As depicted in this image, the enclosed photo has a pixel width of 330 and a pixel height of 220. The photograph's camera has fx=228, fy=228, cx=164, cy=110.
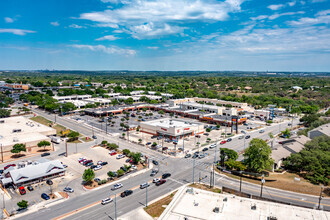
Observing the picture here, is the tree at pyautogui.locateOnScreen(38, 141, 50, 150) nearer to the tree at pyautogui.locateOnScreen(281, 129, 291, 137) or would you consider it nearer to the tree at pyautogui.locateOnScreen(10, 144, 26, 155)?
the tree at pyautogui.locateOnScreen(10, 144, 26, 155)

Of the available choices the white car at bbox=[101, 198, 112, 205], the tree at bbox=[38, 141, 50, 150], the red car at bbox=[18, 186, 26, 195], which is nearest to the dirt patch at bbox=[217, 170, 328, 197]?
the white car at bbox=[101, 198, 112, 205]

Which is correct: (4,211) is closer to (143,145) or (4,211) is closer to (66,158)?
(66,158)

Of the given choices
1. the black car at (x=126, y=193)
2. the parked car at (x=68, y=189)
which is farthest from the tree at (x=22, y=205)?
the black car at (x=126, y=193)

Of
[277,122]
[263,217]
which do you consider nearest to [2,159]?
[263,217]

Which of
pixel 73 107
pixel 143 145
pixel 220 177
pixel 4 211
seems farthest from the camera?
pixel 73 107

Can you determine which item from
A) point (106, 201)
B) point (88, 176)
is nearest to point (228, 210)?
point (106, 201)
